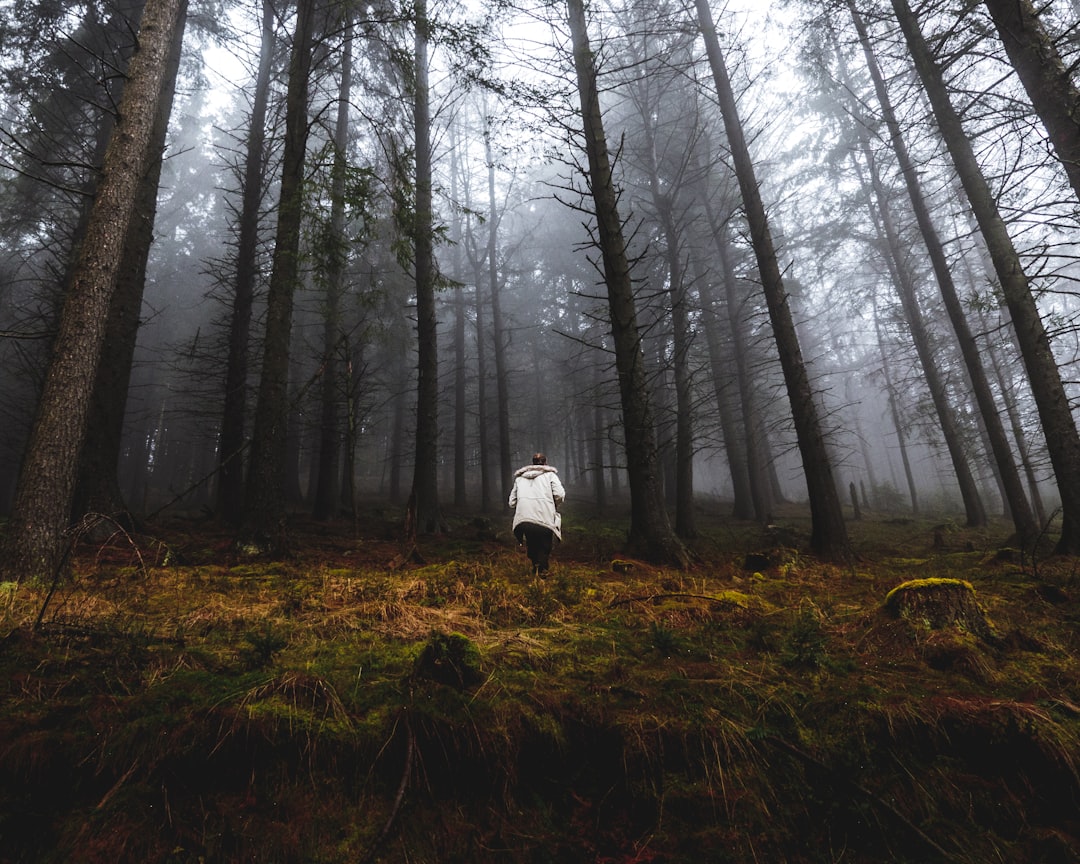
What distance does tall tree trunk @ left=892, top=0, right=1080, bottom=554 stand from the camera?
18.7 ft

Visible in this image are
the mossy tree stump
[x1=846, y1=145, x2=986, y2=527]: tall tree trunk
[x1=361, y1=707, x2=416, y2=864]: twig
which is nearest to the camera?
[x1=361, y1=707, x2=416, y2=864]: twig

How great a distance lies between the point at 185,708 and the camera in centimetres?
158

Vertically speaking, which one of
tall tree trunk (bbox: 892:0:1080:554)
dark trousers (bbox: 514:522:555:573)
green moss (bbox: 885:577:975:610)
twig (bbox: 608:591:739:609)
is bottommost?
twig (bbox: 608:591:739:609)

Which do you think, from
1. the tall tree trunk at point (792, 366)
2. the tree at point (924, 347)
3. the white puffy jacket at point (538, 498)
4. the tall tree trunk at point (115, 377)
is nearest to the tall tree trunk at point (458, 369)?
the tall tree trunk at point (115, 377)

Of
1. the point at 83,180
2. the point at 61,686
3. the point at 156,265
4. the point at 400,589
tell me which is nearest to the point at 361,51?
the point at 83,180

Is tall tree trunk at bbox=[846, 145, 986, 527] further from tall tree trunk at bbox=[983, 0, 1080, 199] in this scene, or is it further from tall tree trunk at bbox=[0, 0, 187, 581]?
tall tree trunk at bbox=[0, 0, 187, 581]

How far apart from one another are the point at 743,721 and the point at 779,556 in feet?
17.2

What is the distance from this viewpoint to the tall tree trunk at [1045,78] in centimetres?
485

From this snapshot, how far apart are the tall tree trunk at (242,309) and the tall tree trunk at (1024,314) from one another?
1340 cm

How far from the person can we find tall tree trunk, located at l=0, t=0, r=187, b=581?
14.2 feet

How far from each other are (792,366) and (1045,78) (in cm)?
399

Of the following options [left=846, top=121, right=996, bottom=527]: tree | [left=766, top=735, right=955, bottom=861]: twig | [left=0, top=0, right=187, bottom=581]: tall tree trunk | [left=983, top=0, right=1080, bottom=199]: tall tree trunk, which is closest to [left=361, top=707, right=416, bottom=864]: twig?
[left=766, top=735, right=955, bottom=861]: twig

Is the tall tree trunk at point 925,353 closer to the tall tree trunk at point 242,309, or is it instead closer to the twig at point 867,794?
the twig at point 867,794

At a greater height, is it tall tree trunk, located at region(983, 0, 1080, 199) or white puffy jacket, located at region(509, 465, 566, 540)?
tall tree trunk, located at region(983, 0, 1080, 199)
